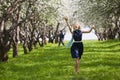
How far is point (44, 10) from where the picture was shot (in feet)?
144

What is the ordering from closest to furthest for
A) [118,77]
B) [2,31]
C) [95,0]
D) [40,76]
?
[118,77] → [40,76] → [2,31] → [95,0]

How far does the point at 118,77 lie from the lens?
1906 cm

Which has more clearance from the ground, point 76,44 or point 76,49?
point 76,44

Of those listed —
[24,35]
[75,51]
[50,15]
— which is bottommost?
[24,35]

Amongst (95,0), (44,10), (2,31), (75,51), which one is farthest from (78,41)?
(95,0)

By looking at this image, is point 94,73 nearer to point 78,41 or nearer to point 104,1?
point 78,41

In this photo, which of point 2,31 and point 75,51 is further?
point 2,31

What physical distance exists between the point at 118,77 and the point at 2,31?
14.3 metres

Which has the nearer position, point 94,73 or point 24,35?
point 94,73

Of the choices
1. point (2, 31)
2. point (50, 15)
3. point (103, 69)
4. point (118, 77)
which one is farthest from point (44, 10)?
point (118, 77)

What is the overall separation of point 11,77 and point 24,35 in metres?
30.3

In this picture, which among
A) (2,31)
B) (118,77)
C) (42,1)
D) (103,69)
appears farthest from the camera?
(42,1)

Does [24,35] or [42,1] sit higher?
[42,1]

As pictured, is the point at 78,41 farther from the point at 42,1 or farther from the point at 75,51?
the point at 42,1
